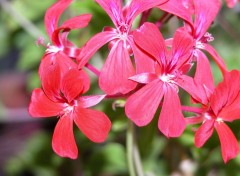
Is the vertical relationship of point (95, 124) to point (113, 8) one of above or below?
below

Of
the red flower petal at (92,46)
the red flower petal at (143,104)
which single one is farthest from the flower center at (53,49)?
the red flower petal at (143,104)

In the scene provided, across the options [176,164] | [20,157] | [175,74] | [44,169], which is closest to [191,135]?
[176,164]

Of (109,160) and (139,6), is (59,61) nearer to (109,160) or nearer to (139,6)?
(139,6)

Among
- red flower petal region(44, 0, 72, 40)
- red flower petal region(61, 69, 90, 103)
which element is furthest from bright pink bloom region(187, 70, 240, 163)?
red flower petal region(44, 0, 72, 40)

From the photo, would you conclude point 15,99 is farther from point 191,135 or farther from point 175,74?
point 175,74

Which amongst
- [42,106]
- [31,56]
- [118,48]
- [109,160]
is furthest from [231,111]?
[31,56]

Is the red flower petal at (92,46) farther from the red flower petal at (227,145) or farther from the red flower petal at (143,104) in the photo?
the red flower petal at (227,145)
